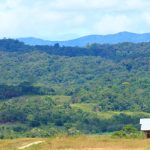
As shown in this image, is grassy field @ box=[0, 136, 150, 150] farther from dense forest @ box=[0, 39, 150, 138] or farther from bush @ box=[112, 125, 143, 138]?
dense forest @ box=[0, 39, 150, 138]

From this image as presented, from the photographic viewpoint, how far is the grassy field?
1446 inches

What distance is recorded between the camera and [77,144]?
38.0 m

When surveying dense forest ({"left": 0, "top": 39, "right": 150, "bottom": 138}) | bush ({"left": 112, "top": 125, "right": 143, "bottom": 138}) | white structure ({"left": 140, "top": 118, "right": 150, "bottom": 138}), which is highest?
white structure ({"left": 140, "top": 118, "right": 150, "bottom": 138})

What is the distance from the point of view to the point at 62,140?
3984cm

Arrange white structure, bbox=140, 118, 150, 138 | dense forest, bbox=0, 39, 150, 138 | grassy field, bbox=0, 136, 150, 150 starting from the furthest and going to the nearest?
dense forest, bbox=0, 39, 150, 138, white structure, bbox=140, 118, 150, 138, grassy field, bbox=0, 136, 150, 150

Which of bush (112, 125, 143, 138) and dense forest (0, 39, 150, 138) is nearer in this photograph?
bush (112, 125, 143, 138)

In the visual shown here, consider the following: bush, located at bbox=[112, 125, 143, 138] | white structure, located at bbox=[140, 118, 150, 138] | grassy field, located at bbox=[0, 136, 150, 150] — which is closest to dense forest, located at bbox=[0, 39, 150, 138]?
bush, located at bbox=[112, 125, 143, 138]

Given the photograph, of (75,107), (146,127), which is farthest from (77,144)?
(75,107)

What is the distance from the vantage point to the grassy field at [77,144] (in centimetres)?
3672

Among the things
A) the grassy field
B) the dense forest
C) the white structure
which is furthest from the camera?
the dense forest

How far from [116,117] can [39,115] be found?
1770 cm

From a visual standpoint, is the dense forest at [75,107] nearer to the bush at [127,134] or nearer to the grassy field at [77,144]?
the bush at [127,134]

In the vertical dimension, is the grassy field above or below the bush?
above

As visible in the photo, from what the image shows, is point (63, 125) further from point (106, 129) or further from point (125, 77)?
point (125, 77)
